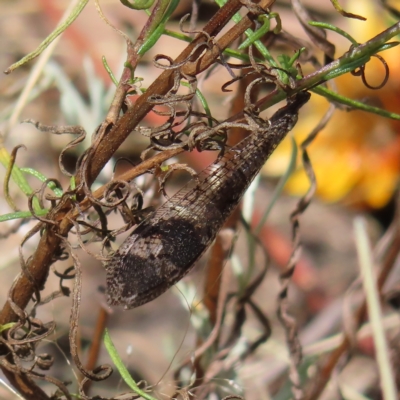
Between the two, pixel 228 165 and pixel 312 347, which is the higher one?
pixel 228 165

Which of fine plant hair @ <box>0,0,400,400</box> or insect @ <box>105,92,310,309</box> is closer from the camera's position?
fine plant hair @ <box>0,0,400,400</box>

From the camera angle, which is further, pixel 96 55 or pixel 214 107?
pixel 96 55

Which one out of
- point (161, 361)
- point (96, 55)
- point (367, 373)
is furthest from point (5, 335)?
point (96, 55)

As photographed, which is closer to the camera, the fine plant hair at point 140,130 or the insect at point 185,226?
the fine plant hair at point 140,130

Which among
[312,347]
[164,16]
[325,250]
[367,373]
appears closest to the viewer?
[164,16]

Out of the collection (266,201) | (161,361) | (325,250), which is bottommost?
(161,361)

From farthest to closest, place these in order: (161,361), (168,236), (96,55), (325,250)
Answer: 1. (96,55)
2. (325,250)
3. (161,361)
4. (168,236)

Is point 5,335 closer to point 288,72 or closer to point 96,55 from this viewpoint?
point 288,72
